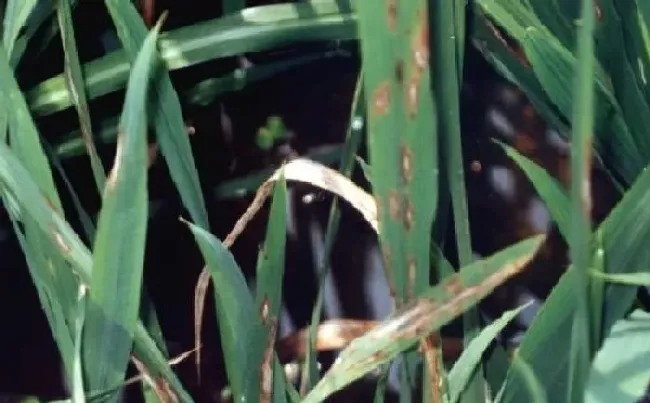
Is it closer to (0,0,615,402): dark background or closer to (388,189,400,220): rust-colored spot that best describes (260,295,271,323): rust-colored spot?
(388,189,400,220): rust-colored spot

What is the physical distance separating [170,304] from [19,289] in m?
0.11

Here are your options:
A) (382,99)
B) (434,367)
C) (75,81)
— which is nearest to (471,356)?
(434,367)

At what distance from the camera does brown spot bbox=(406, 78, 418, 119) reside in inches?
12.0

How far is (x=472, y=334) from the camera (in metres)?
0.40

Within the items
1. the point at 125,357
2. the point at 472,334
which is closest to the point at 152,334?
the point at 125,357

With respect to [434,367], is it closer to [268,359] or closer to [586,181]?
[268,359]

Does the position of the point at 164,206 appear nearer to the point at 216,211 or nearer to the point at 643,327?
the point at 216,211

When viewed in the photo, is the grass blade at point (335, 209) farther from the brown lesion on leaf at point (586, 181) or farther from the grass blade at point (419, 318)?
the brown lesion on leaf at point (586, 181)

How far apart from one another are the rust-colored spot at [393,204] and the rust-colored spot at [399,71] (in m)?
0.05

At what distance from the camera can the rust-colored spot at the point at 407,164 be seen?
32 cm

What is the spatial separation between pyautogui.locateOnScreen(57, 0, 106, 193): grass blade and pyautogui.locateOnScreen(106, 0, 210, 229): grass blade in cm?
3

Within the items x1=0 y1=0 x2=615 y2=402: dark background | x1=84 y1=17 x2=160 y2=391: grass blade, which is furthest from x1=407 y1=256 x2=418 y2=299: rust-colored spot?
x1=0 y1=0 x2=615 y2=402: dark background

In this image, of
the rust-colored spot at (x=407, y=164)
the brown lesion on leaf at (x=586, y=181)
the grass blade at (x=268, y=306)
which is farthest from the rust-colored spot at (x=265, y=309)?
the brown lesion on leaf at (x=586, y=181)

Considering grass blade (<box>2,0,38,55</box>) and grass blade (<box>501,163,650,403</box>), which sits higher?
grass blade (<box>2,0,38,55</box>)
